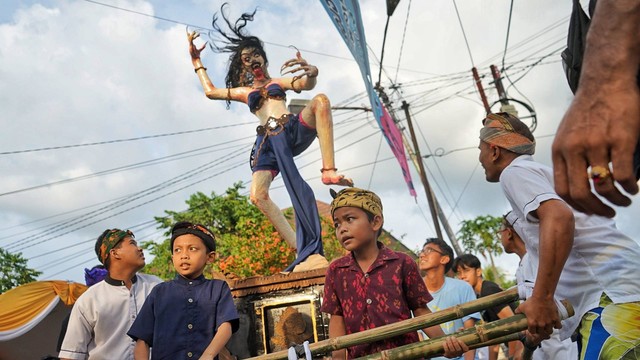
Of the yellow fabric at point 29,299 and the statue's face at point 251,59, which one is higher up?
the statue's face at point 251,59

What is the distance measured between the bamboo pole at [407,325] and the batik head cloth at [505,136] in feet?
2.01

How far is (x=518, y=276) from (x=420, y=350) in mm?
1638

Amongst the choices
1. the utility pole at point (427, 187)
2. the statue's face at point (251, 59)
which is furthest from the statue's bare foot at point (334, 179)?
the utility pole at point (427, 187)

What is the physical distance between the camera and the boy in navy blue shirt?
2.76m

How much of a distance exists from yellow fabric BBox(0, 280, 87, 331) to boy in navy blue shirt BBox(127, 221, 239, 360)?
15.7 feet

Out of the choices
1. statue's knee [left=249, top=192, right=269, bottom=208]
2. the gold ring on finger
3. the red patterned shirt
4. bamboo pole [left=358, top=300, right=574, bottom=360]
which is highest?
statue's knee [left=249, top=192, right=269, bottom=208]

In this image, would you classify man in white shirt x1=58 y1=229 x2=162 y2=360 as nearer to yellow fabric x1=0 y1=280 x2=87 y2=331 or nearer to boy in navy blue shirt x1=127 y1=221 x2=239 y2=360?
boy in navy blue shirt x1=127 y1=221 x2=239 y2=360

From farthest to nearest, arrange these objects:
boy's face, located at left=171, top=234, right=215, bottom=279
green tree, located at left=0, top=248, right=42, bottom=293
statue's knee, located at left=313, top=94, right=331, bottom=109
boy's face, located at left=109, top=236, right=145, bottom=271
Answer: green tree, located at left=0, top=248, right=42, bottom=293
statue's knee, located at left=313, top=94, right=331, bottom=109
boy's face, located at left=109, top=236, right=145, bottom=271
boy's face, located at left=171, top=234, right=215, bottom=279

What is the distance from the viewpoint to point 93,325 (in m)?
3.22

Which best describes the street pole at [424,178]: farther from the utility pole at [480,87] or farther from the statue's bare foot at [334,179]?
the statue's bare foot at [334,179]

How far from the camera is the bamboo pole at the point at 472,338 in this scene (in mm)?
1777

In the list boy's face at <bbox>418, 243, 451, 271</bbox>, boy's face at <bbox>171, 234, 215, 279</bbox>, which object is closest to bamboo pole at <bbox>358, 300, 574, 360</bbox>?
boy's face at <bbox>171, 234, 215, 279</bbox>

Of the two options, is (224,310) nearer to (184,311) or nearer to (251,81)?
(184,311)

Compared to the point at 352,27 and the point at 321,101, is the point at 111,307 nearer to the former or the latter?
Answer: the point at 321,101
